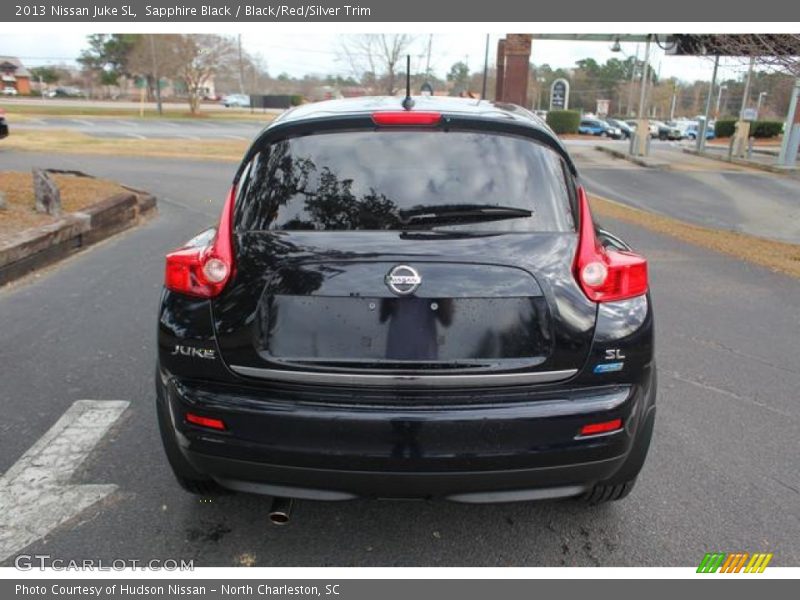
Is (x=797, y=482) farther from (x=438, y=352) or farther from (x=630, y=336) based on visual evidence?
(x=438, y=352)

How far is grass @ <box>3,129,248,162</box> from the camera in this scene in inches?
747

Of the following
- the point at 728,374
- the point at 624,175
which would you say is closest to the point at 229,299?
the point at 728,374

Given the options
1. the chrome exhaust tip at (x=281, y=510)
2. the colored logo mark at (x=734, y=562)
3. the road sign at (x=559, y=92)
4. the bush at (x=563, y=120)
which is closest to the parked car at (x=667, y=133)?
the bush at (x=563, y=120)

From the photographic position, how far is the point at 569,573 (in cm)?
262

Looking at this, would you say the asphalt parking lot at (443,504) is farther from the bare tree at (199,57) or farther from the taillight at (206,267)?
the bare tree at (199,57)

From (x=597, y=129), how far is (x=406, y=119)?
5151 cm

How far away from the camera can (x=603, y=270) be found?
246 centimetres

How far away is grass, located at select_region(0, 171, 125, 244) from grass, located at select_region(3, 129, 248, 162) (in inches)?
304

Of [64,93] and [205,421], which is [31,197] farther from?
[64,93]

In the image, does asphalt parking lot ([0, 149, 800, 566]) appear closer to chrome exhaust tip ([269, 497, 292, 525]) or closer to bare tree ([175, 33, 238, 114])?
chrome exhaust tip ([269, 497, 292, 525])

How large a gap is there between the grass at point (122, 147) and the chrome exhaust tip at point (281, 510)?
1701cm

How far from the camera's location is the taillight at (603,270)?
2.44m

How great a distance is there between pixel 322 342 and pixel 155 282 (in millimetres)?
4705

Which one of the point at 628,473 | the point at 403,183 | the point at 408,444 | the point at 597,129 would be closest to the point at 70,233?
the point at 403,183
